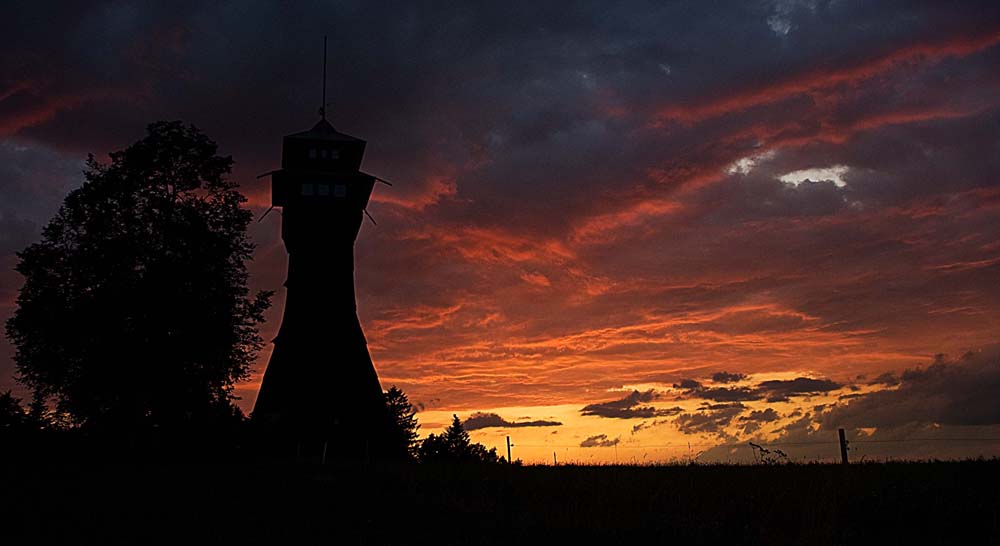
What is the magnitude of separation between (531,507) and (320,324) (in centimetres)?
→ 3010

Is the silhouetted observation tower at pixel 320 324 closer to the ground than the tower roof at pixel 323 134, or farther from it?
closer to the ground

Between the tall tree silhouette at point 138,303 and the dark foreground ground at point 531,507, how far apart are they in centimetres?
1395

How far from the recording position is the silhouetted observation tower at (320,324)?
48594 millimetres

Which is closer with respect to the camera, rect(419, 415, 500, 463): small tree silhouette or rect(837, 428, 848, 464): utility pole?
rect(837, 428, 848, 464): utility pole

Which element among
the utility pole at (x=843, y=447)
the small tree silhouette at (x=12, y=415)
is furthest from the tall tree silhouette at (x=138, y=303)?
the utility pole at (x=843, y=447)

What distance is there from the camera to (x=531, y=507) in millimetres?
21484

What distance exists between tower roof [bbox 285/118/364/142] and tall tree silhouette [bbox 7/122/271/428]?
8940 millimetres

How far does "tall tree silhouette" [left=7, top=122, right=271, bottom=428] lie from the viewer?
4016 cm

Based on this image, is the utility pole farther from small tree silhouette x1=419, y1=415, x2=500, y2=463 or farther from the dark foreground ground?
small tree silhouette x1=419, y1=415, x2=500, y2=463

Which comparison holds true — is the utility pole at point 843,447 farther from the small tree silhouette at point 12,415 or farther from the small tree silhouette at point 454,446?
the small tree silhouette at point 454,446

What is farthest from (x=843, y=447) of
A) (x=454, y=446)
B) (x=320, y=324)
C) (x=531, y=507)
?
(x=454, y=446)

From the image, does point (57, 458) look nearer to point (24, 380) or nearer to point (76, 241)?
point (24, 380)

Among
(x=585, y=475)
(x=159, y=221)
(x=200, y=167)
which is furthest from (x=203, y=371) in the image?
(x=585, y=475)

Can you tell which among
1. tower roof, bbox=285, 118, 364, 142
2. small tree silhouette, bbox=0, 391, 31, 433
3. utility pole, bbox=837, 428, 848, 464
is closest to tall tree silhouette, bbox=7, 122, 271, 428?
→ small tree silhouette, bbox=0, 391, 31, 433
